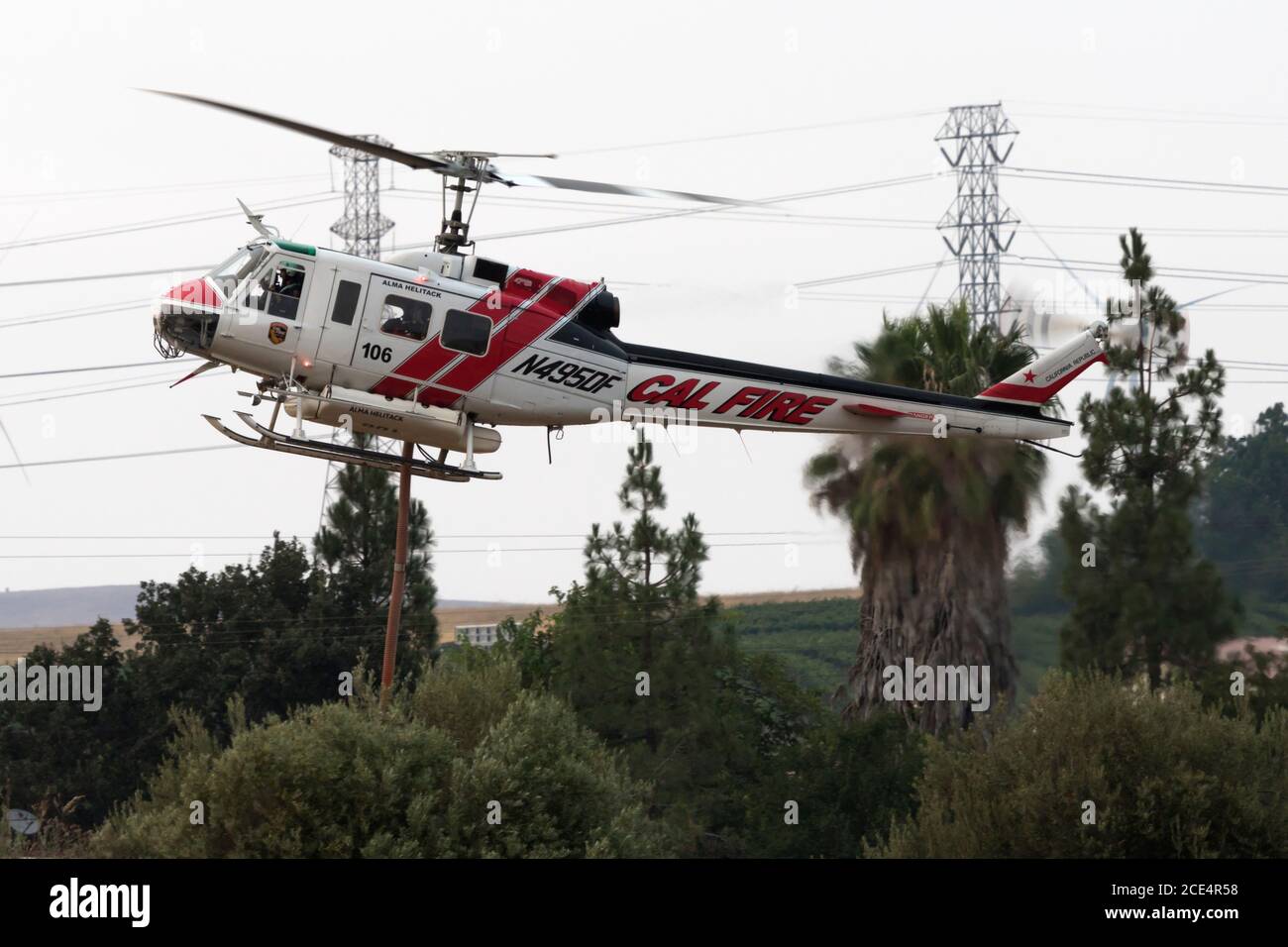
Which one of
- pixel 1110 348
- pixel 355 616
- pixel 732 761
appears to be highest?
pixel 1110 348

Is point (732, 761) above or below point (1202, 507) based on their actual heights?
below

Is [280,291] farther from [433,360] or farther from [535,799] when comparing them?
[535,799]

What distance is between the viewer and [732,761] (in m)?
53.6

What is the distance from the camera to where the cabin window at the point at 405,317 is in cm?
2475

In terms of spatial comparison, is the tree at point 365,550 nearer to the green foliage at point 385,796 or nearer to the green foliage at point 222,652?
the green foliage at point 222,652

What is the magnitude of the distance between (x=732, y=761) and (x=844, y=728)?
5.56 meters

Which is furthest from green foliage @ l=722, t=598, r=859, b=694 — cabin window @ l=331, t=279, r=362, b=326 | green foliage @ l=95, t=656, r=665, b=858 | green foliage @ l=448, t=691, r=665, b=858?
cabin window @ l=331, t=279, r=362, b=326
